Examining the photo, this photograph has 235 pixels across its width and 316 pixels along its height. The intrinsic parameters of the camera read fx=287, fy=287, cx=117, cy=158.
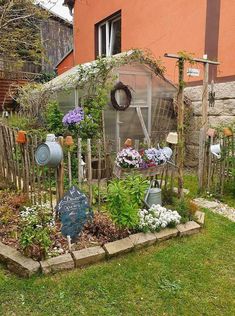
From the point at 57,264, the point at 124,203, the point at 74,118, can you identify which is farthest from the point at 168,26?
the point at 57,264

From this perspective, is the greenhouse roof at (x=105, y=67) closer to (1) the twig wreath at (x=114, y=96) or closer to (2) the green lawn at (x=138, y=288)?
(1) the twig wreath at (x=114, y=96)

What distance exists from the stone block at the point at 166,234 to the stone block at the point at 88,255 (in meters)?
0.76

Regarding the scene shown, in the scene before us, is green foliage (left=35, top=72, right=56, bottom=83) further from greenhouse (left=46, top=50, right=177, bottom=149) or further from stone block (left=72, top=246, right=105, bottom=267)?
stone block (left=72, top=246, right=105, bottom=267)

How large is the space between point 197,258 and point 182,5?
648 centimetres

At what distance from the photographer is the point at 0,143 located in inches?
183

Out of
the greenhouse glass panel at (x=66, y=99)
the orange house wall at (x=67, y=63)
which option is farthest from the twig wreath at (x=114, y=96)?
the orange house wall at (x=67, y=63)

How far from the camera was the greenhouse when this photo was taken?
6.50 m

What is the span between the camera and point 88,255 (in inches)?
115

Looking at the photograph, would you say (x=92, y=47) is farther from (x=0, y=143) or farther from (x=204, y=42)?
(x=0, y=143)

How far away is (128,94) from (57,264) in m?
4.78

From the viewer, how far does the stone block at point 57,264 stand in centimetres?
275

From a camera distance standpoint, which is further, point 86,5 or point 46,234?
point 86,5

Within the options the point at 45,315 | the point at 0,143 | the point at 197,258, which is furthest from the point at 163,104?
the point at 45,315

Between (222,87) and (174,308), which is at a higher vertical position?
(222,87)
